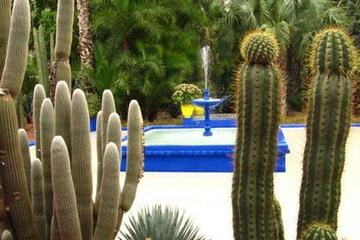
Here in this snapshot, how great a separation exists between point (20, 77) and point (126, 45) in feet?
43.8

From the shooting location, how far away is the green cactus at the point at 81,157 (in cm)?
359

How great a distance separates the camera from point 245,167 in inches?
130

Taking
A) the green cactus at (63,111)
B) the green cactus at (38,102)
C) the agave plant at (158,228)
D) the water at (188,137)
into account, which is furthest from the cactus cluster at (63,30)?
the water at (188,137)

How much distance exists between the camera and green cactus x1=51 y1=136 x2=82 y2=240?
3.35 m

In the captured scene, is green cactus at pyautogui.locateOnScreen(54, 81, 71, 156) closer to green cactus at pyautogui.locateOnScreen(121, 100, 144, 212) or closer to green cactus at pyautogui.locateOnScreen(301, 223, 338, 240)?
green cactus at pyautogui.locateOnScreen(121, 100, 144, 212)

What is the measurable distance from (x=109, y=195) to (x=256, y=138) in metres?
1.09

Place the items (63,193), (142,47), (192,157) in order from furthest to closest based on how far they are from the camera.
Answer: (142,47)
(192,157)
(63,193)

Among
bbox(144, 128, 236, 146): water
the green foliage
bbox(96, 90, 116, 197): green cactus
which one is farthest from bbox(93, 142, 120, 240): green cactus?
the green foliage

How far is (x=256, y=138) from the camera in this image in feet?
10.7

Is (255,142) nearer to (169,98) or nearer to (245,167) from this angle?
(245,167)

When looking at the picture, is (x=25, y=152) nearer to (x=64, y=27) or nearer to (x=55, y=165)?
(x=55, y=165)

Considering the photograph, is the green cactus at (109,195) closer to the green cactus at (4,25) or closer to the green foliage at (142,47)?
the green cactus at (4,25)

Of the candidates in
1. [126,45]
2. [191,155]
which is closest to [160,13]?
[126,45]

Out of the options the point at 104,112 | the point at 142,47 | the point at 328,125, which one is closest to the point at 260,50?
the point at 328,125
